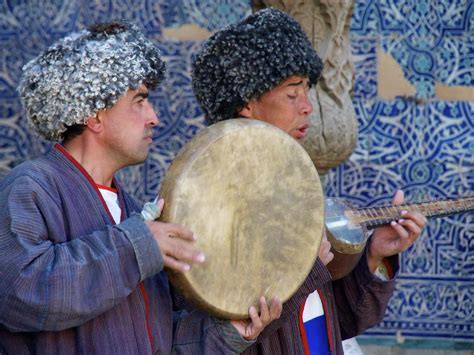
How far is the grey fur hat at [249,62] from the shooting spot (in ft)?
11.5

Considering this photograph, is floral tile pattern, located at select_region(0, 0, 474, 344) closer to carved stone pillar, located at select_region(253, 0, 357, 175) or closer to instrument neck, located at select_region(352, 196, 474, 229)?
carved stone pillar, located at select_region(253, 0, 357, 175)

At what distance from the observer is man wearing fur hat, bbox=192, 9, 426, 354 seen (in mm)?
3490

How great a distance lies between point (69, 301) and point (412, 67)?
3851 mm

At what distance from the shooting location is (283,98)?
3.52 metres

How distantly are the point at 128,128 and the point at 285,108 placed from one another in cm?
61

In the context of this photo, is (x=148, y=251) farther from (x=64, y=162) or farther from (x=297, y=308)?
(x=297, y=308)

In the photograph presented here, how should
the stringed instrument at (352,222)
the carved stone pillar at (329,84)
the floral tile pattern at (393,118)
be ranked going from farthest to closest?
the floral tile pattern at (393,118)
the carved stone pillar at (329,84)
the stringed instrument at (352,222)

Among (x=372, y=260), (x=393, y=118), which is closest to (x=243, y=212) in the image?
(x=372, y=260)

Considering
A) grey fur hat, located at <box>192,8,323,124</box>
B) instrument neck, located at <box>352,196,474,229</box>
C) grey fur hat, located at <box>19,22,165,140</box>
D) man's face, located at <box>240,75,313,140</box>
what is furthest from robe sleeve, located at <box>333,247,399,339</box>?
grey fur hat, located at <box>19,22,165,140</box>

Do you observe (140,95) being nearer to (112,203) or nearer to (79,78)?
(79,78)

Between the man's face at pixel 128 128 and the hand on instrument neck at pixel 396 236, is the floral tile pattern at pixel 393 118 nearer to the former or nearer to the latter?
the hand on instrument neck at pixel 396 236

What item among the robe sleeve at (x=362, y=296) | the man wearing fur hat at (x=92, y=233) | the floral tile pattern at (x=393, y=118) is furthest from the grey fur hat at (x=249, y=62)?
the floral tile pattern at (x=393, y=118)

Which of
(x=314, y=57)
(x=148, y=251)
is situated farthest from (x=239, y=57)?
(x=148, y=251)

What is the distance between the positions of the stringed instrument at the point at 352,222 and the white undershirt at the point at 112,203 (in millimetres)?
679
